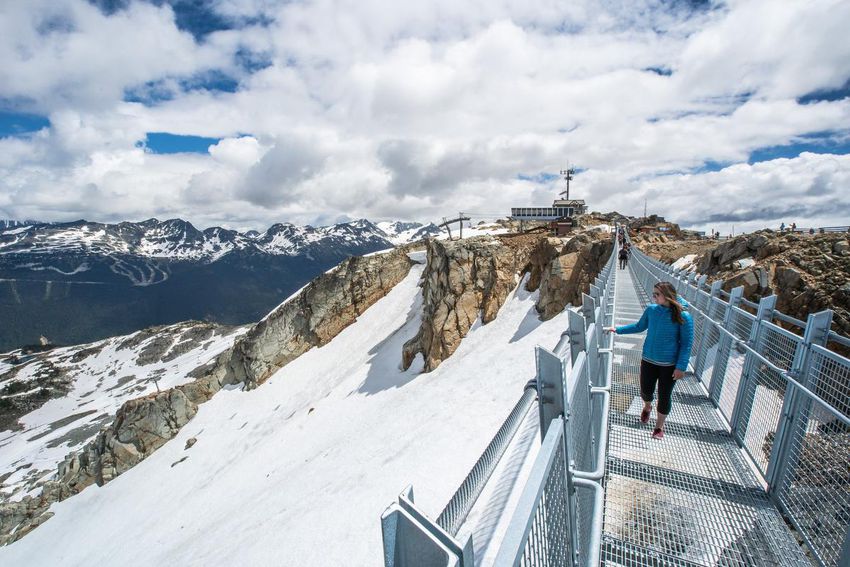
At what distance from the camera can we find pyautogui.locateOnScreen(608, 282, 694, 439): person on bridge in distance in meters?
4.87

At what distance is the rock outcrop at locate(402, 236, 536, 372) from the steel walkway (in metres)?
25.6

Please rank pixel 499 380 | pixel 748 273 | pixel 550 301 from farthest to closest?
pixel 550 301
pixel 499 380
pixel 748 273

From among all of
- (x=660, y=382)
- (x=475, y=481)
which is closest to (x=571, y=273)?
(x=660, y=382)

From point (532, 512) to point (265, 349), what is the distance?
165 ft

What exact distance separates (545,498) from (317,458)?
2300 cm

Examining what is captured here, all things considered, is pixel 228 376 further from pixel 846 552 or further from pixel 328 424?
pixel 846 552

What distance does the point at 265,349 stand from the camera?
153 feet

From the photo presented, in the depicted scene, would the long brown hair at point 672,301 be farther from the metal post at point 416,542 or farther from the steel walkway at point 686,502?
the metal post at point 416,542

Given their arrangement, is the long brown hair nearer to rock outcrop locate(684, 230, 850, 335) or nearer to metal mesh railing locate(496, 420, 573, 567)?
metal mesh railing locate(496, 420, 573, 567)

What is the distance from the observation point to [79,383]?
131 metres

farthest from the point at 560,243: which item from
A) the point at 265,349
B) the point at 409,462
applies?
the point at 265,349

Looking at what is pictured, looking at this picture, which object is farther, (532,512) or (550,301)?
(550,301)

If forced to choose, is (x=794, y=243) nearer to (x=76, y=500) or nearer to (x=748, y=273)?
(x=748, y=273)

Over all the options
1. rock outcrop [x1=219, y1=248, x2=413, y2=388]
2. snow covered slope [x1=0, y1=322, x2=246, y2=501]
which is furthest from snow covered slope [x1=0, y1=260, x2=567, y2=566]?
snow covered slope [x1=0, y1=322, x2=246, y2=501]
